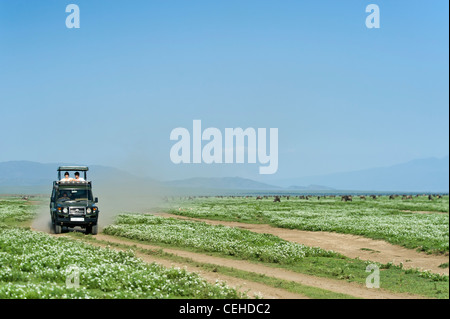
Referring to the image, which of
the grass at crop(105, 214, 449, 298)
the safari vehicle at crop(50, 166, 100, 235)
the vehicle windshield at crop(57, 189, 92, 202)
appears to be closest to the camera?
the grass at crop(105, 214, 449, 298)

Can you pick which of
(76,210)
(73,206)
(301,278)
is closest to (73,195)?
(73,206)

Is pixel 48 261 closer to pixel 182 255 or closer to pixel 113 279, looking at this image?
pixel 113 279

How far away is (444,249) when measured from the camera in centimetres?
2833

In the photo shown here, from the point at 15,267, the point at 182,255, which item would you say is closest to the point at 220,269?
the point at 182,255

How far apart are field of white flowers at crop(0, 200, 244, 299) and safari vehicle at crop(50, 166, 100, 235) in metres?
10.0

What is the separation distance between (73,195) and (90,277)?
18344 mm

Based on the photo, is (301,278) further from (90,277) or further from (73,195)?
(73,195)

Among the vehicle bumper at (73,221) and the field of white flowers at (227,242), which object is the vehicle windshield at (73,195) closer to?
the vehicle bumper at (73,221)

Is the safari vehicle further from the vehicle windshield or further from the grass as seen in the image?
the grass

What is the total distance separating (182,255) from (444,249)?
16.0 meters

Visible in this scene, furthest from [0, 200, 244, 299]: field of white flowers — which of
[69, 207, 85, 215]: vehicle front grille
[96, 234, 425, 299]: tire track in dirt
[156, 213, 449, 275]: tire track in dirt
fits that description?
[156, 213, 449, 275]: tire track in dirt

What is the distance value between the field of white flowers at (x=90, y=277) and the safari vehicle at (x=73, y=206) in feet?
32.9

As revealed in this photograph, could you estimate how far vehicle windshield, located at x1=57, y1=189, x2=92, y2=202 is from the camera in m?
32.9

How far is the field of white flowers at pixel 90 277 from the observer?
14312 millimetres
